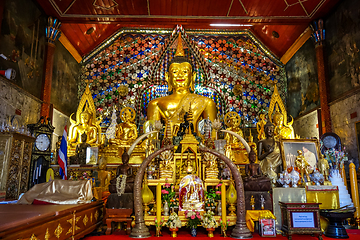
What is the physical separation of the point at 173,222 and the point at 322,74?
17.1ft

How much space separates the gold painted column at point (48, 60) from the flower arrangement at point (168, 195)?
3865 millimetres

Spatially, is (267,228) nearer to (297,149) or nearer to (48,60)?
(297,149)

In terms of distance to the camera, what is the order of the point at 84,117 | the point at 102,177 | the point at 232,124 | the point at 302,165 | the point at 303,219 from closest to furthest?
the point at 303,219 < the point at 302,165 < the point at 102,177 < the point at 84,117 < the point at 232,124

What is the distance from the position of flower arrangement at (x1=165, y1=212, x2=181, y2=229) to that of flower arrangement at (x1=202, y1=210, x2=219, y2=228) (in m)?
0.31

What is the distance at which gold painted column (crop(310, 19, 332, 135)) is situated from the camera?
6.48 m

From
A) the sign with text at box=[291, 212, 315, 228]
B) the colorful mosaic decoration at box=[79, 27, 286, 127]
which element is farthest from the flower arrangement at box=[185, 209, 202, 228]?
the colorful mosaic decoration at box=[79, 27, 286, 127]

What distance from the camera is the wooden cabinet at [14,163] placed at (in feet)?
14.8

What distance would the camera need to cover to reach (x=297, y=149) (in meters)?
5.14

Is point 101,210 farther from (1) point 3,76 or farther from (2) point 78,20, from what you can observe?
(2) point 78,20

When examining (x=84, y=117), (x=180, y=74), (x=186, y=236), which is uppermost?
(x=180, y=74)

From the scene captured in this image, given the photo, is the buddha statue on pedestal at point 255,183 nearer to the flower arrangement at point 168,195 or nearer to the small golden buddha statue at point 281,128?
the flower arrangement at point 168,195

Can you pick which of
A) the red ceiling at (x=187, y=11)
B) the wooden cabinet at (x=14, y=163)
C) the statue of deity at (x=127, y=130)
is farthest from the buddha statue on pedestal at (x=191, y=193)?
the red ceiling at (x=187, y=11)

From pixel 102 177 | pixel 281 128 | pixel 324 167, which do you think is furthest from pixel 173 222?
pixel 281 128

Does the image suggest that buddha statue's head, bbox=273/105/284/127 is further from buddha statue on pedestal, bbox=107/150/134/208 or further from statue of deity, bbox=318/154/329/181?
buddha statue on pedestal, bbox=107/150/134/208
